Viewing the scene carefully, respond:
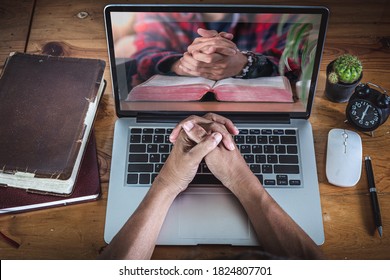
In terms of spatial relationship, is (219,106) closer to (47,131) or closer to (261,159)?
(261,159)

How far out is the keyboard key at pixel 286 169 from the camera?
1051 mm

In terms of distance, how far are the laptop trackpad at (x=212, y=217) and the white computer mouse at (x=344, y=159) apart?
0.20 m

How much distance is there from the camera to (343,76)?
1.08m

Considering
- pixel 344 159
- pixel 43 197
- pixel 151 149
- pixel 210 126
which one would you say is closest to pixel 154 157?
pixel 151 149

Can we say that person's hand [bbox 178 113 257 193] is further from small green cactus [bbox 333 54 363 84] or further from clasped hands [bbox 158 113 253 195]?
small green cactus [bbox 333 54 363 84]

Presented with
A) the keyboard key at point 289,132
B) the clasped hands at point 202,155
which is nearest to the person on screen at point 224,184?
the clasped hands at point 202,155

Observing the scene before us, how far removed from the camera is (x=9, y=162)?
1.00 m

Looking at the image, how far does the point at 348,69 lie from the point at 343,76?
2cm

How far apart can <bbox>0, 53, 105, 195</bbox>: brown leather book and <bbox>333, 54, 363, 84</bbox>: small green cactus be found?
1.59ft

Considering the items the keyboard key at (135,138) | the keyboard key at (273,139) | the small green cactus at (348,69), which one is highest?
the small green cactus at (348,69)

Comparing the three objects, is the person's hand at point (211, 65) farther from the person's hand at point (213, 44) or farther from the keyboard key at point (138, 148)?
the keyboard key at point (138, 148)

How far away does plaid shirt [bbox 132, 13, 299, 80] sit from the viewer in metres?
0.98

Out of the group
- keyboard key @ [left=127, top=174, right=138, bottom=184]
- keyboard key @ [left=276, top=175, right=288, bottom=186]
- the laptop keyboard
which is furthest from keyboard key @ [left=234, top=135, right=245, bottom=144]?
keyboard key @ [left=127, top=174, right=138, bottom=184]

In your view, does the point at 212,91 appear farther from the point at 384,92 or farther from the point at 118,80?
the point at 384,92
